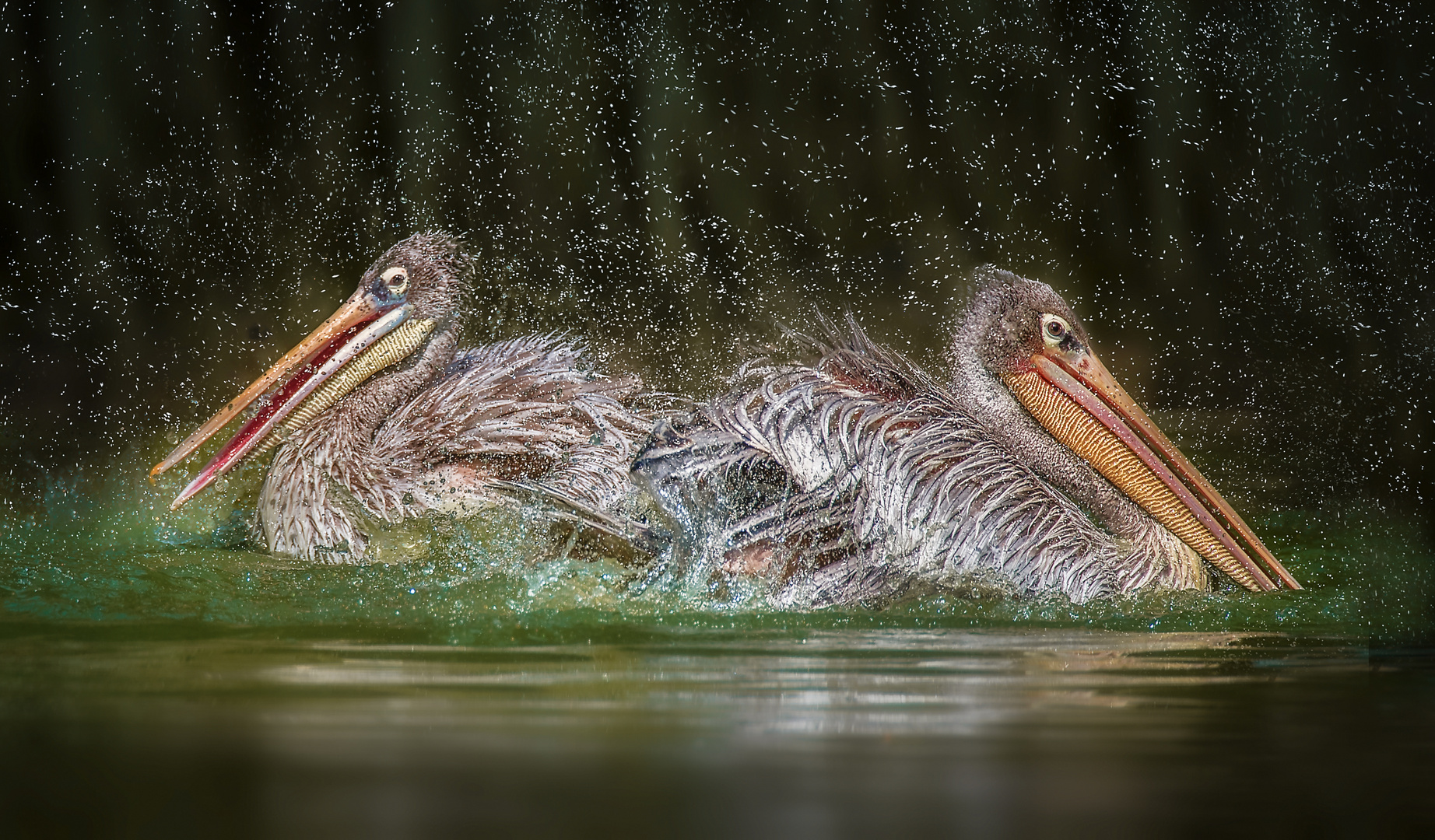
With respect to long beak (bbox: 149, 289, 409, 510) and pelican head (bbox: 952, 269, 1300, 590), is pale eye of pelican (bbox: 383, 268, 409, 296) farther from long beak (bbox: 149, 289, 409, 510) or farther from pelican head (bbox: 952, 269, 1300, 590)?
pelican head (bbox: 952, 269, 1300, 590)

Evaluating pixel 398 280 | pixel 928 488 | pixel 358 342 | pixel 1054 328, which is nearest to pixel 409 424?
pixel 358 342

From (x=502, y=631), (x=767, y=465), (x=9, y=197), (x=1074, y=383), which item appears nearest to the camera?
(x=502, y=631)

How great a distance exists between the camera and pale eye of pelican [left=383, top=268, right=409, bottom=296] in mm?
4086

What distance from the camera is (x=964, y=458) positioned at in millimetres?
3188

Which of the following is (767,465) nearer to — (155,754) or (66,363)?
(155,754)

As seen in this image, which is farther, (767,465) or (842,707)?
(767,465)

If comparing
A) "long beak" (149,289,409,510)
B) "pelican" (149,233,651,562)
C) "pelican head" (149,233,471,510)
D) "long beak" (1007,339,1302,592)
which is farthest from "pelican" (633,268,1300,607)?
"long beak" (149,289,409,510)

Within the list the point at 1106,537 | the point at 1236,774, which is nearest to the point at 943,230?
the point at 1106,537

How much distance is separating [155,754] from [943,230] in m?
4.06

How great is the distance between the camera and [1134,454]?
11.4 ft

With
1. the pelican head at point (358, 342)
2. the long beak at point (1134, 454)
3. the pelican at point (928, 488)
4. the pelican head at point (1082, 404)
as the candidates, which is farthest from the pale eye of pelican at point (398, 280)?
the long beak at point (1134, 454)

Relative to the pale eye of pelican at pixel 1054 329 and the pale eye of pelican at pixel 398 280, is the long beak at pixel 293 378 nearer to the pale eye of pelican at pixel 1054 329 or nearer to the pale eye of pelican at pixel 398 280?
the pale eye of pelican at pixel 398 280

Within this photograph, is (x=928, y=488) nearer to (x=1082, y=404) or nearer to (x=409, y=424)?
(x=1082, y=404)

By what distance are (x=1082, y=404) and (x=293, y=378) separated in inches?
94.9
